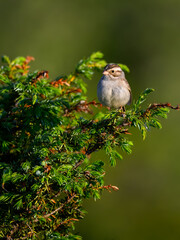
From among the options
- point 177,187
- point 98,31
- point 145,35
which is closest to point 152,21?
point 145,35

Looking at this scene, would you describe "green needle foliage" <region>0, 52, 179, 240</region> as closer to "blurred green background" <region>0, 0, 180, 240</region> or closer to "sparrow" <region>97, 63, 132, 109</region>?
"sparrow" <region>97, 63, 132, 109</region>

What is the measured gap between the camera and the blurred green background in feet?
19.6

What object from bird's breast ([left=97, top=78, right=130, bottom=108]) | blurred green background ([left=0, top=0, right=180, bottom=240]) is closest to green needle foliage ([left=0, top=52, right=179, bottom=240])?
bird's breast ([left=97, top=78, right=130, bottom=108])

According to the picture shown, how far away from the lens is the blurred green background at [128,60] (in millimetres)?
5984

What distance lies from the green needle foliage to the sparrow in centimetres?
152

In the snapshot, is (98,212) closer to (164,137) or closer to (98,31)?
(164,137)

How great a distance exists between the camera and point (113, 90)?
185 inches

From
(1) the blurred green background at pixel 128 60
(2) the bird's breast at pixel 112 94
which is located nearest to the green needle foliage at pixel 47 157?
(2) the bird's breast at pixel 112 94

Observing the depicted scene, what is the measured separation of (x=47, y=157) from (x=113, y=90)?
2.33 metres

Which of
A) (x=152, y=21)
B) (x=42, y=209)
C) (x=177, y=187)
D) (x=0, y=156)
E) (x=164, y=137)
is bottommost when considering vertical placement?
(x=42, y=209)

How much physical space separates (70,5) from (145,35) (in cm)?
226

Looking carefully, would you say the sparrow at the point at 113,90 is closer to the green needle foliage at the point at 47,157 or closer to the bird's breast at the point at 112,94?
the bird's breast at the point at 112,94

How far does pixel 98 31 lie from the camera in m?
8.91

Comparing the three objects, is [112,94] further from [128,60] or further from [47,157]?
[128,60]
